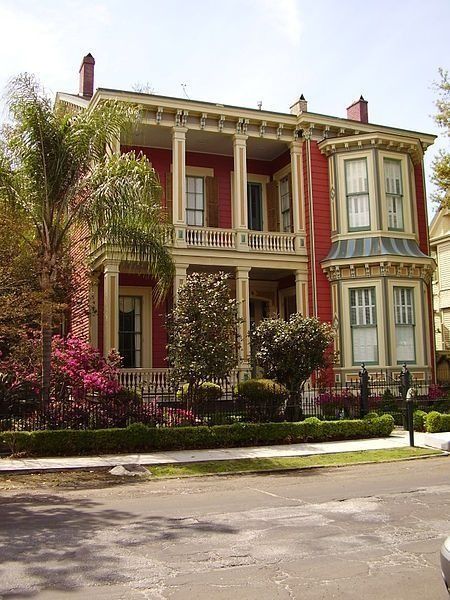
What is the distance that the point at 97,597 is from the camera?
504 centimetres

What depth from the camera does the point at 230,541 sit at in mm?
6766

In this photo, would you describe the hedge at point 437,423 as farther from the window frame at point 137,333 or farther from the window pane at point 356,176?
the window frame at point 137,333

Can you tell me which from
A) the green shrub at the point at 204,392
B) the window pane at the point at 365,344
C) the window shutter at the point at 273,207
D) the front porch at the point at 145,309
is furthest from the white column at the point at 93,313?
the window pane at the point at 365,344

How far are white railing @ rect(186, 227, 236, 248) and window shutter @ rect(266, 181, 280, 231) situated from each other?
310cm

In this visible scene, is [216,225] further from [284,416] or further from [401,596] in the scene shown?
[401,596]

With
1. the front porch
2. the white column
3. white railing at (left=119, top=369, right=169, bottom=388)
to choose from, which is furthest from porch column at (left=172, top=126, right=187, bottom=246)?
white railing at (left=119, top=369, right=169, bottom=388)

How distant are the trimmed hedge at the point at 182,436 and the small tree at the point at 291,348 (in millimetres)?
1712

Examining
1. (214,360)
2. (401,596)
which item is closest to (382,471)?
(214,360)

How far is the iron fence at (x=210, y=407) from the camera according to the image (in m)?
14.5

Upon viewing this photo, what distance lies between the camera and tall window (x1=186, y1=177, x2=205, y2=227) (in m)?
23.2

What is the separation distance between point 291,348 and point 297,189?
7.62 m

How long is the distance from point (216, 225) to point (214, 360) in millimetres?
8704

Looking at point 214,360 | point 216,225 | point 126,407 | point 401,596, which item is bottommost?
point 401,596

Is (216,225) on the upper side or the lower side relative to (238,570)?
upper
